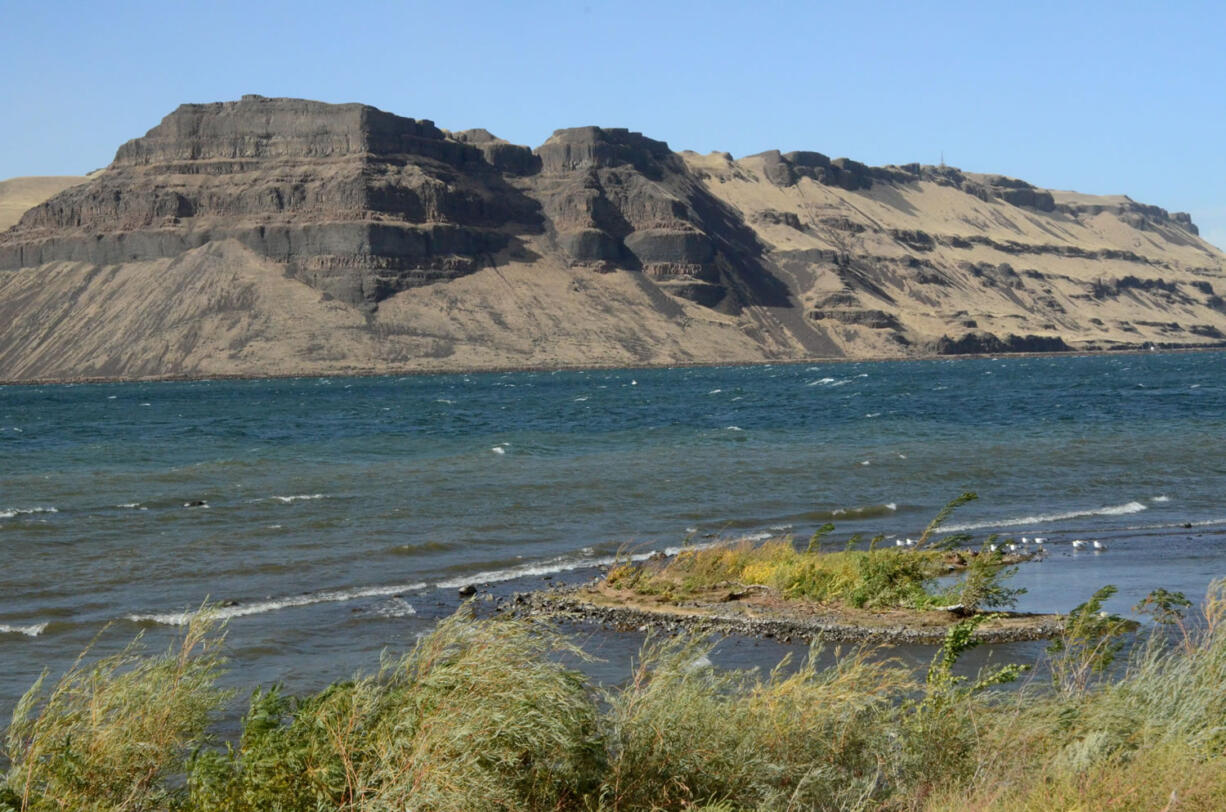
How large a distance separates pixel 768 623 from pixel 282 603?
757cm

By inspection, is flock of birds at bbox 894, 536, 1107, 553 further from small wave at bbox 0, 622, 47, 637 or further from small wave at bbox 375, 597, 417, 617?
small wave at bbox 0, 622, 47, 637

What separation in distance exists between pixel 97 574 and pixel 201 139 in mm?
192862

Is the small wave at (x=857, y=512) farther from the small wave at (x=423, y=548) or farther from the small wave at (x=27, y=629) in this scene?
the small wave at (x=27, y=629)

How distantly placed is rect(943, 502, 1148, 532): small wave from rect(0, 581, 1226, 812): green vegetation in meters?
16.7

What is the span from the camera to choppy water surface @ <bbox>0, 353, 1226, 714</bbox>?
1780 cm

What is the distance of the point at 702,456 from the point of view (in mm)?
42562

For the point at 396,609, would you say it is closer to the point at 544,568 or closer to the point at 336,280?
the point at 544,568

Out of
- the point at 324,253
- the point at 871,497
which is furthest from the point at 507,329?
the point at 871,497

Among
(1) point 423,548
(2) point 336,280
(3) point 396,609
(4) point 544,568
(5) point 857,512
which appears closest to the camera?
(3) point 396,609

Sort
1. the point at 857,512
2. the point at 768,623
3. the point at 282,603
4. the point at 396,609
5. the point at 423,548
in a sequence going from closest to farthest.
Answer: the point at 768,623
the point at 396,609
the point at 282,603
the point at 423,548
the point at 857,512

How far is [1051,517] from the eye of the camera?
26750mm

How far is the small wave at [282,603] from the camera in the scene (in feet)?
56.4

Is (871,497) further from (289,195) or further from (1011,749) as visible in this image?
(289,195)

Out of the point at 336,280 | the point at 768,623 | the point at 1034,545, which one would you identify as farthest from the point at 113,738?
the point at 336,280
